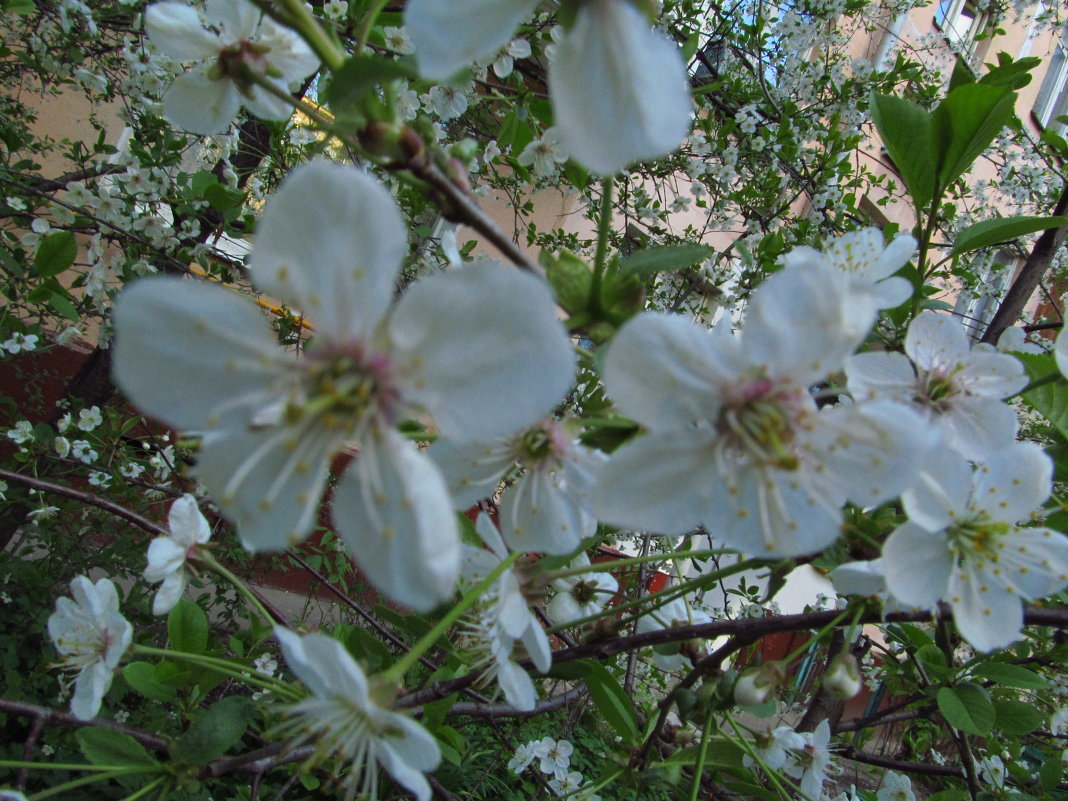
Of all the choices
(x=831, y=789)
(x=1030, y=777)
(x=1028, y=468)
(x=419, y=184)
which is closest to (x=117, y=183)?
(x=419, y=184)

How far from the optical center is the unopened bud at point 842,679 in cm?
90

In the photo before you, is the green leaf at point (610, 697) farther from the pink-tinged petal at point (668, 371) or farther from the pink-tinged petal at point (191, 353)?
the pink-tinged petal at point (191, 353)

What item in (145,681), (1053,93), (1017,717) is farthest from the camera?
(1053,93)

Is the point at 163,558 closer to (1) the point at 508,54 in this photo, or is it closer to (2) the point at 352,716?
(2) the point at 352,716

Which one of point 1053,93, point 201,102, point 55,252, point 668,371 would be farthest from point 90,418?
point 1053,93

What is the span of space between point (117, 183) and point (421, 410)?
2.40 metres

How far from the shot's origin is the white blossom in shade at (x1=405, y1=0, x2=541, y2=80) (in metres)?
0.46

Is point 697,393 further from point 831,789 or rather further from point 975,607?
point 831,789

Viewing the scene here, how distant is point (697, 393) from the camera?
570mm

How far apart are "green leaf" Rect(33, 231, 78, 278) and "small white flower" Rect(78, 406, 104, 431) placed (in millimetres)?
989

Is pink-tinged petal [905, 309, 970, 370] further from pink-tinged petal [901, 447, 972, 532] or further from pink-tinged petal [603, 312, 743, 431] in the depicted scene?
pink-tinged petal [603, 312, 743, 431]

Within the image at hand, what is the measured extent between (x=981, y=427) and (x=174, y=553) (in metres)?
1.24

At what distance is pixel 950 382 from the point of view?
0.90 meters

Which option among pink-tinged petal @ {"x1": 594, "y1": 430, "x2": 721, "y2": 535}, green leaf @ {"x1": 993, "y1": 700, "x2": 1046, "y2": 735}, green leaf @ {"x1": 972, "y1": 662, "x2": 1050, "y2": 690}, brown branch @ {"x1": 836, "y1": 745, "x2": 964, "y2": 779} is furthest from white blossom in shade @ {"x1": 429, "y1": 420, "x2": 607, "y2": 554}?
brown branch @ {"x1": 836, "y1": 745, "x2": 964, "y2": 779}
